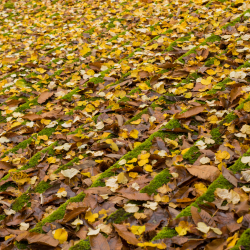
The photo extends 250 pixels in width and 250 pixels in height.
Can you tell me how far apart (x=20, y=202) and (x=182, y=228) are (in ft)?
4.29

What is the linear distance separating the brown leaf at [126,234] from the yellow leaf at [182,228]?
25 centimetres

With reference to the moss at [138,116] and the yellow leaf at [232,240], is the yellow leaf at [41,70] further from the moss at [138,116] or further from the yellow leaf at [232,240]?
the yellow leaf at [232,240]

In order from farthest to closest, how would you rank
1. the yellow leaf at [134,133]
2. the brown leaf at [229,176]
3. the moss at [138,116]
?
the moss at [138,116] → the yellow leaf at [134,133] → the brown leaf at [229,176]

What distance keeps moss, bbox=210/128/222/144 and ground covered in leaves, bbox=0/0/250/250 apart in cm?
2

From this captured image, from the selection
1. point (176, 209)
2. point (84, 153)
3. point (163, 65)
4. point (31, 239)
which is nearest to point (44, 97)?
point (84, 153)

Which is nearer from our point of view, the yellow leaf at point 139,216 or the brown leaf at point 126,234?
the brown leaf at point 126,234

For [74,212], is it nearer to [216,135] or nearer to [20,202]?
[20,202]

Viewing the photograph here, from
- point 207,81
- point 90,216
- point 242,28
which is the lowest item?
point 90,216

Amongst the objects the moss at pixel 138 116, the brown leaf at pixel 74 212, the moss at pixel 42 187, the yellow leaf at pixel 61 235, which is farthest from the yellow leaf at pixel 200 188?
the moss at pixel 42 187

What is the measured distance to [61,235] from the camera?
5.51 feet

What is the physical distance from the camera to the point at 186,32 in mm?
3684

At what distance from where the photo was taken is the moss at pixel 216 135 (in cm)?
203

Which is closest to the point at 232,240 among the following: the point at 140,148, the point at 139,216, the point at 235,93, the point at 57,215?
the point at 139,216

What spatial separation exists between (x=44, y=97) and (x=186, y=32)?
7.20 feet
